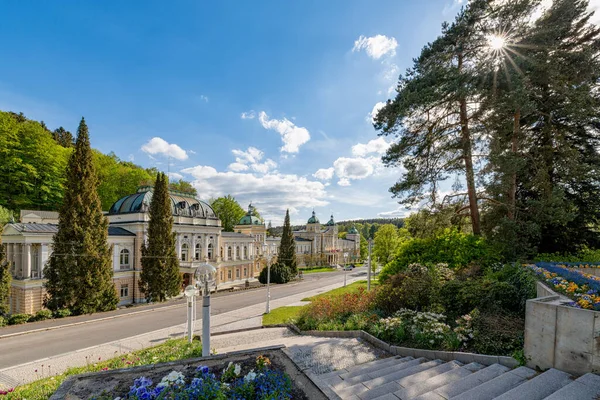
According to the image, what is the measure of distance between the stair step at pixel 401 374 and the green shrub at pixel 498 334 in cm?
102

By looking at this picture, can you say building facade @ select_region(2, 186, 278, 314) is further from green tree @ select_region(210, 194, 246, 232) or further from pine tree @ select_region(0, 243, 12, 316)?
green tree @ select_region(210, 194, 246, 232)

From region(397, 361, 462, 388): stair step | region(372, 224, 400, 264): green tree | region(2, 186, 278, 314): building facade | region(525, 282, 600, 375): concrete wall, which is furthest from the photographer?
region(372, 224, 400, 264): green tree

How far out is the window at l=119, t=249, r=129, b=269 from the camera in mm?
25422

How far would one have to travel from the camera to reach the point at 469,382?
4812 mm

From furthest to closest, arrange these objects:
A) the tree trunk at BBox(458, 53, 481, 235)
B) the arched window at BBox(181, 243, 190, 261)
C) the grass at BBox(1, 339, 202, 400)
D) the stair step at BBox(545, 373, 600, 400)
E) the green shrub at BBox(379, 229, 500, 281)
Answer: the arched window at BBox(181, 243, 190, 261) → the tree trunk at BBox(458, 53, 481, 235) → the green shrub at BBox(379, 229, 500, 281) → the grass at BBox(1, 339, 202, 400) → the stair step at BBox(545, 373, 600, 400)

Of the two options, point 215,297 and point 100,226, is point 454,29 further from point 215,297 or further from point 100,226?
point 215,297

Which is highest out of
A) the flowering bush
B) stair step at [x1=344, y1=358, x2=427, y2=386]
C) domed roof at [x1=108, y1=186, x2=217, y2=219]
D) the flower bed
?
domed roof at [x1=108, y1=186, x2=217, y2=219]

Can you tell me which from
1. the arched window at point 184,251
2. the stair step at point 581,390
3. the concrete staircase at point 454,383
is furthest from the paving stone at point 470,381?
the arched window at point 184,251

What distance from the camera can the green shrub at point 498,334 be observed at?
6.04 meters

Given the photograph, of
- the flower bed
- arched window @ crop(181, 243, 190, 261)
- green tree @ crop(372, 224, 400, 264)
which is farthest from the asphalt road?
green tree @ crop(372, 224, 400, 264)

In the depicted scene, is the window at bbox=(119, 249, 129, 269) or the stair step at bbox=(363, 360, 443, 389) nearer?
the stair step at bbox=(363, 360, 443, 389)

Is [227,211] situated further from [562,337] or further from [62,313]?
[562,337]

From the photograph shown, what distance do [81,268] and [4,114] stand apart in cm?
2321

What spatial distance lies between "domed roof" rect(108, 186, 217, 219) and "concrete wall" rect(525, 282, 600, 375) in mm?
28836
